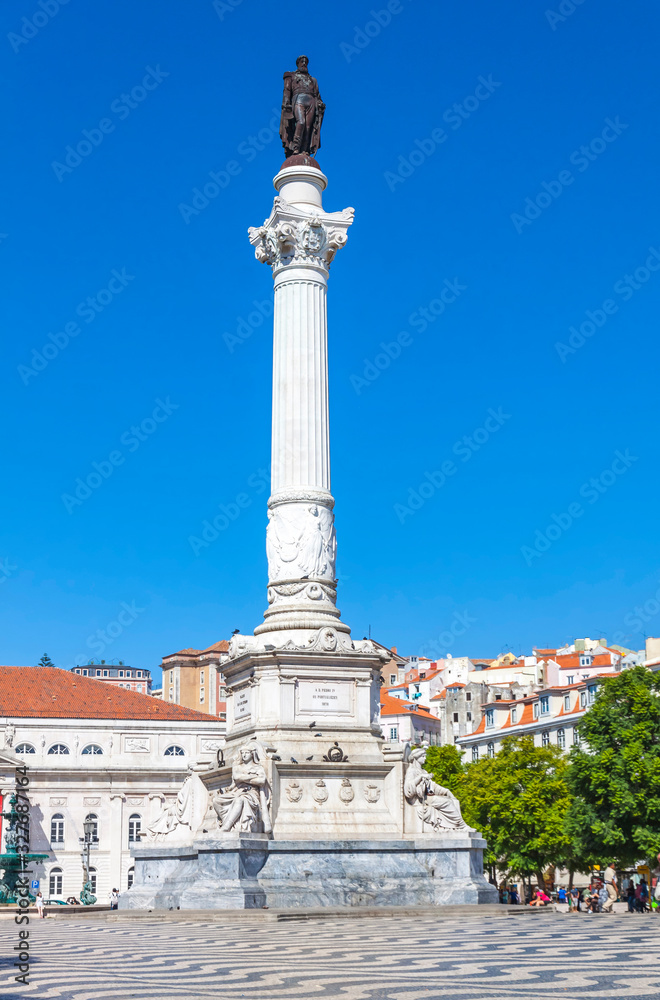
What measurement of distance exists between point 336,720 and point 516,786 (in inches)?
1191

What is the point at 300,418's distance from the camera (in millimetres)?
32656

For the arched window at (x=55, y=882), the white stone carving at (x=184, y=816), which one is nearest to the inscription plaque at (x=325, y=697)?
the white stone carving at (x=184, y=816)

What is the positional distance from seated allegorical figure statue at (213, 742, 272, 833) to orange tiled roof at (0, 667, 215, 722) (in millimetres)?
58572

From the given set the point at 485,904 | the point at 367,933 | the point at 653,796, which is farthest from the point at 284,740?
the point at 653,796

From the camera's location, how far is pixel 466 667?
132 metres

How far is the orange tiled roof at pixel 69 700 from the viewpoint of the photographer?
276ft

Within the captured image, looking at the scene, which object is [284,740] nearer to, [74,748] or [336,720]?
[336,720]

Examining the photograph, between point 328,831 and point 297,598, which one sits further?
point 297,598

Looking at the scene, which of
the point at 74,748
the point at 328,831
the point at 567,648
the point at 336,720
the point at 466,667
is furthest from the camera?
the point at 466,667

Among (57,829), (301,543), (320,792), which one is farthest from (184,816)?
(57,829)

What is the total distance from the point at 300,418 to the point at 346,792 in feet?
32.8

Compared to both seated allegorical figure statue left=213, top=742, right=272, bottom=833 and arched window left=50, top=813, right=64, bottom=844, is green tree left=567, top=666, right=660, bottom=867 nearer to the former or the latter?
seated allegorical figure statue left=213, top=742, right=272, bottom=833

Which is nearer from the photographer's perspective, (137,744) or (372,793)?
(372,793)

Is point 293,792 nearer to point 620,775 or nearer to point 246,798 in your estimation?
point 246,798
